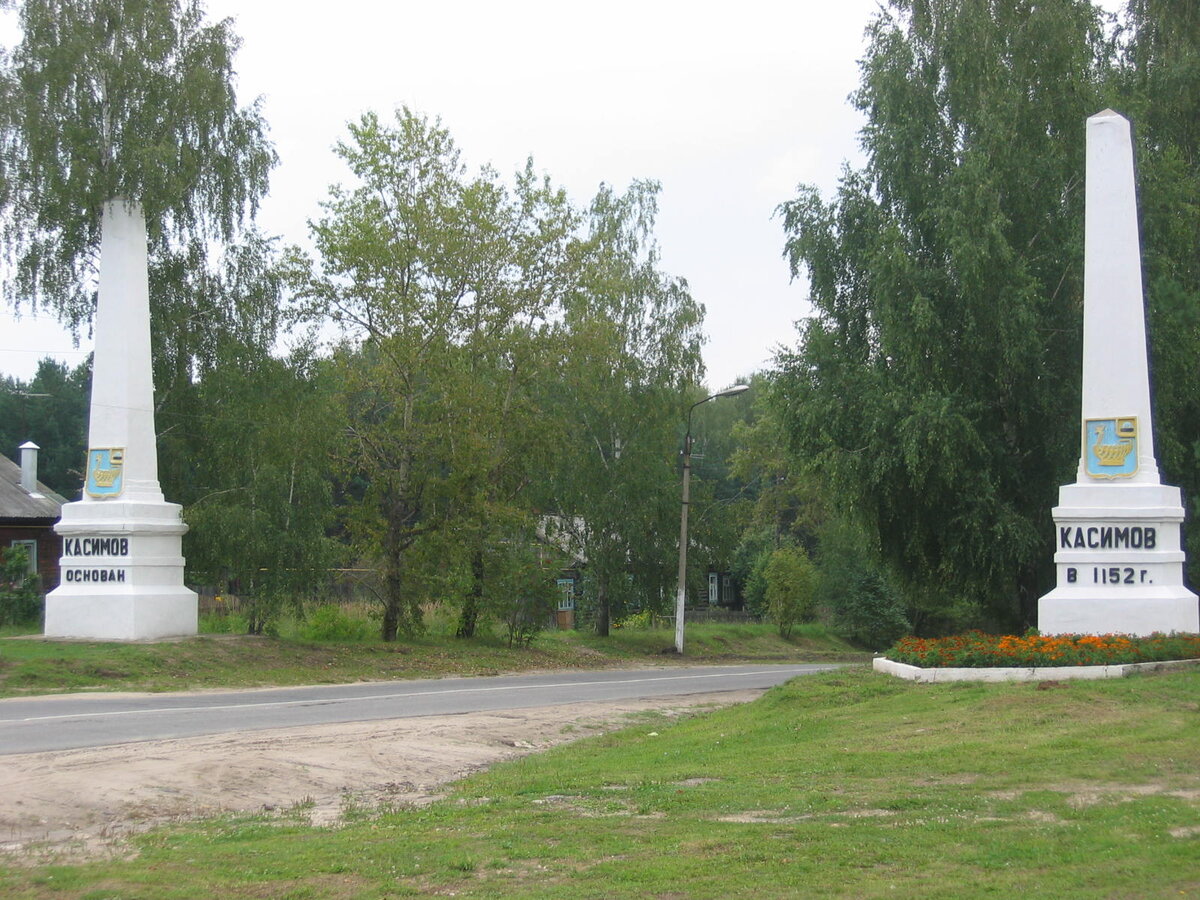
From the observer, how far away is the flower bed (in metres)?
16.9

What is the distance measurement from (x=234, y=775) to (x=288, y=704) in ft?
26.2

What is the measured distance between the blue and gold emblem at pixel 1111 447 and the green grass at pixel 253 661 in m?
13.9

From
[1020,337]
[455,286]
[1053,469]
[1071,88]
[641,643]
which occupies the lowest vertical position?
[641,643]

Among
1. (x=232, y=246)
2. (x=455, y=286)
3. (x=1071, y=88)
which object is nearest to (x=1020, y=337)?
(x=1071, y=88)

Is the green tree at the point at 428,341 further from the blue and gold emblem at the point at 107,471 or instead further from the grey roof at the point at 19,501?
the grey roof at the point at 19,501

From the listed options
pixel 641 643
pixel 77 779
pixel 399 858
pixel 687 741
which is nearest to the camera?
pixel 399 858

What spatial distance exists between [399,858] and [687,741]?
295 inches

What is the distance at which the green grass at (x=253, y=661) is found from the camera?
22.0 metres

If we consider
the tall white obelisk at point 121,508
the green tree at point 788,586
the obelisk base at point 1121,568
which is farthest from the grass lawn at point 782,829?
the green tree at point 788,586

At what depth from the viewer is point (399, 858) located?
8094 millimetres

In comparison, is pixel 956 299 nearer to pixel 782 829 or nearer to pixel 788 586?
pixel 782 829

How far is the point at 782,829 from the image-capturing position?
8.69m

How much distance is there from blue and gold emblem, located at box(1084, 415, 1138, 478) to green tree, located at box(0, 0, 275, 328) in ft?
63.2

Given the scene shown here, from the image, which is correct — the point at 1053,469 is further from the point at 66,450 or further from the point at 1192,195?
the point at 66,450
